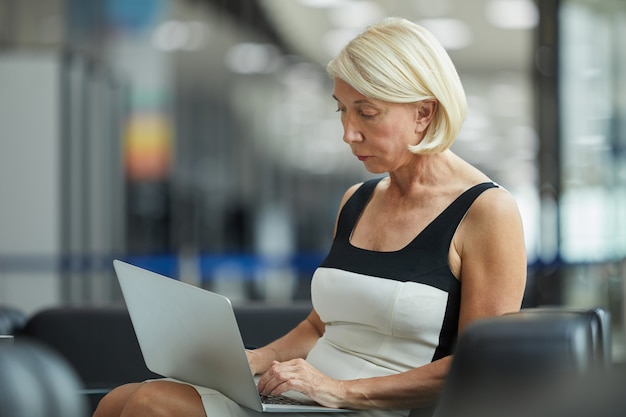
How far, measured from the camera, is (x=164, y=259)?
8.28 m

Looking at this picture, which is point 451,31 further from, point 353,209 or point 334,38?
point 353,209

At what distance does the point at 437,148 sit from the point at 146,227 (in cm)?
671

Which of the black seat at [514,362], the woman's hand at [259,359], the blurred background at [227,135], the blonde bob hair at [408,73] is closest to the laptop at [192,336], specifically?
the woman's hand at [259,359]

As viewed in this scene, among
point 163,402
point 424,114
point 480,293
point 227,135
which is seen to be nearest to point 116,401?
point 163,402

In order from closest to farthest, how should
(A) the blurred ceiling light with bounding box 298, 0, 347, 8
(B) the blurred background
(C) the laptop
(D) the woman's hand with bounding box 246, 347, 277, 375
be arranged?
(C) the laptop → (D) the woman's hand with bounding box 246, 347, 277, 375 → (B) the blurred background → (A) the blurred ceiling light with bounding box 298, 0, 347, 8

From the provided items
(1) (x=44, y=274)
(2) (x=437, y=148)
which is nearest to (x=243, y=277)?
(1) (x=44, y=274)

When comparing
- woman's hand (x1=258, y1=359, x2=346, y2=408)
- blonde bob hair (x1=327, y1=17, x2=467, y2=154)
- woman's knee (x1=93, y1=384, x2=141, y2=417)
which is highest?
blonde bob hair (x1=327, y1=17, x2=467, y2=154)

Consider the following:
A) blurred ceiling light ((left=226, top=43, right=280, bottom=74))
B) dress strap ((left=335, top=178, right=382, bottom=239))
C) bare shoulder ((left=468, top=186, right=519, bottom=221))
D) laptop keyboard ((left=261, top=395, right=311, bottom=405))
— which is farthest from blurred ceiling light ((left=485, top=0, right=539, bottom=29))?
laptop keyboard ((left=261, top=395, right=311, bottom=405))

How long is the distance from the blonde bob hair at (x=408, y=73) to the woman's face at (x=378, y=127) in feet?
0.09

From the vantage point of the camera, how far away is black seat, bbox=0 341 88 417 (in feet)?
3.68

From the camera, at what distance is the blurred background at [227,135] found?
7.40m

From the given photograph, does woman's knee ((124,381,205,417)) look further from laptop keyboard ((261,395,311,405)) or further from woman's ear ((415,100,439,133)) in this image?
→ woman's ear ((415,100,439,133))

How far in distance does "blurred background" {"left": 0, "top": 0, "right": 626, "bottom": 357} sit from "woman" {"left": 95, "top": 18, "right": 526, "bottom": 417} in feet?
17.8

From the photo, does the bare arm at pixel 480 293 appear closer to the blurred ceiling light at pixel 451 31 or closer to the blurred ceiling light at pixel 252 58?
the blurred ceiling light at pixel 451 31
